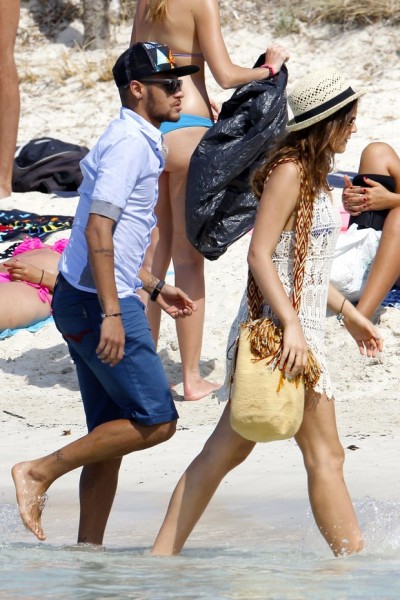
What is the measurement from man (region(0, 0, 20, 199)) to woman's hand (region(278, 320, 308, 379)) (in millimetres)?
5442

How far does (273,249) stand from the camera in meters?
4.02

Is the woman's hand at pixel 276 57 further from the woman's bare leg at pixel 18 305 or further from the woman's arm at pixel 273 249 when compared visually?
the woman's arm at pixel 273 249

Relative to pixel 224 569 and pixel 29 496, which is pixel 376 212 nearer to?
pixel 224 569

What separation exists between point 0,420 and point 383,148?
2425 mm

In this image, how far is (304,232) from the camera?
13.3 feet

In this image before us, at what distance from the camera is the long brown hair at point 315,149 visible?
4051 millimetres

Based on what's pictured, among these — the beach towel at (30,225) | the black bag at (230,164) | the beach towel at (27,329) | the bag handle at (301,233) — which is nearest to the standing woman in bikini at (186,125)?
the black bag at (230,164)

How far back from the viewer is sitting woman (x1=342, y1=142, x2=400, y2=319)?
6.63 metres

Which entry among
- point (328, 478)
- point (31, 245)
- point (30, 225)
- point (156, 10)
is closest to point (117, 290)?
point (328, 478)

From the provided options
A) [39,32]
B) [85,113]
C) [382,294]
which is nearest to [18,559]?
[382,294]

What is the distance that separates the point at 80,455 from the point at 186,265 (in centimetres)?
239

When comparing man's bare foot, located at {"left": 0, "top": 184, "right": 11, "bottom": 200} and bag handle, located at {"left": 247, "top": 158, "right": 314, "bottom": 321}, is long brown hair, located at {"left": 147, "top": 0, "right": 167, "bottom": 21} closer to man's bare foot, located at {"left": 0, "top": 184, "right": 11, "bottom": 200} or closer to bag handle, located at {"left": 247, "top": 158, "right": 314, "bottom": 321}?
bag handle, located at {"left": 247, "top": 158, "right": 314, "bottom": 321}

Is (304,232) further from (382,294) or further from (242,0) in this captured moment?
(242,0)

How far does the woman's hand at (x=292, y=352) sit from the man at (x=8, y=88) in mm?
5442
